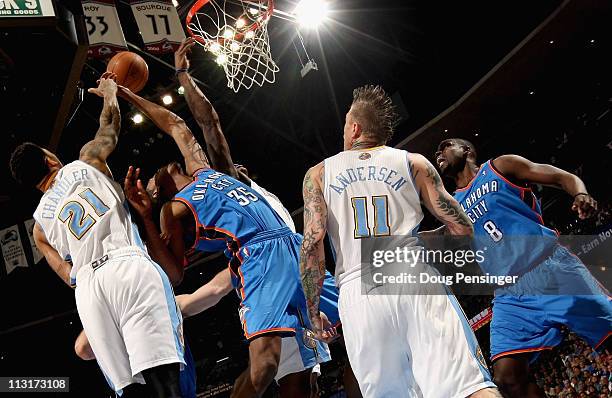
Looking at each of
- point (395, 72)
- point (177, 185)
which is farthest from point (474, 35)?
point (177, 185)

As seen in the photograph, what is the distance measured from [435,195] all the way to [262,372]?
1.33 meters

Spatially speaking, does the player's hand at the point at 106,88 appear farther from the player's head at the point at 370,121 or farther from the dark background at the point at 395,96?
the dark background at the point at 395,96

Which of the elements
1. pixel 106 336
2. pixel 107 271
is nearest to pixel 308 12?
pixel 107 271

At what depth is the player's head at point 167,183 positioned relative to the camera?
442 centimetres

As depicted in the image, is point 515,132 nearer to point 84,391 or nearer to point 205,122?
point 205,122

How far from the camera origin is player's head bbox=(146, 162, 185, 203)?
4.42 metres

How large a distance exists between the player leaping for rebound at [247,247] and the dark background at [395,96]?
3566mm

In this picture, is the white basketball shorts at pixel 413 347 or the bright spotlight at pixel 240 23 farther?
the bright spotlight at pixel 240 23

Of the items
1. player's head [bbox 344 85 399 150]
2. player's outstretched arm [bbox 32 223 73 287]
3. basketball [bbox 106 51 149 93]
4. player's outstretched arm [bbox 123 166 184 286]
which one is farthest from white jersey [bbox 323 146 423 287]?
basketball [bbox 106 51 149 93]

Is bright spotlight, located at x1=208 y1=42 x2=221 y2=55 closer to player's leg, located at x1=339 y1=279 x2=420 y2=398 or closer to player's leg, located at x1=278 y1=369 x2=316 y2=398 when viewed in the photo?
player's leg, located at x1=278 y1=369 x2=316 y2=398

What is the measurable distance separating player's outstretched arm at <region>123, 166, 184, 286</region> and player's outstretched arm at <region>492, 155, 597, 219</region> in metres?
2.22

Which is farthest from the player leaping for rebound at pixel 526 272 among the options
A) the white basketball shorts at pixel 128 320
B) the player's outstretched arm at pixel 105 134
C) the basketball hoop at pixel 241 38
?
the basketball hoop at pixel 241 38

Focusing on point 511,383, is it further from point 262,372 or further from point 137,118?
point 137,118

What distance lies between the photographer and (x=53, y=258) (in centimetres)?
401
